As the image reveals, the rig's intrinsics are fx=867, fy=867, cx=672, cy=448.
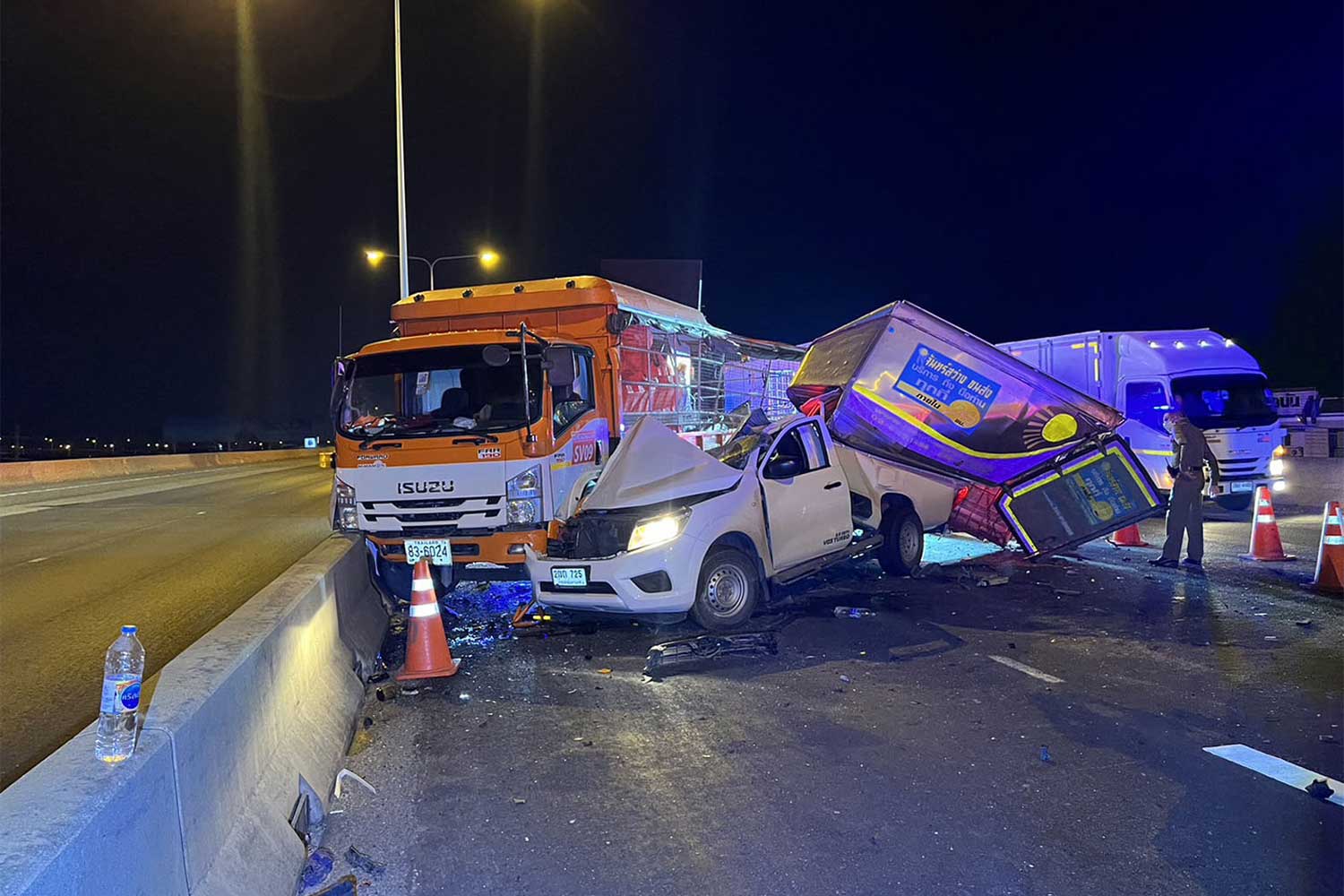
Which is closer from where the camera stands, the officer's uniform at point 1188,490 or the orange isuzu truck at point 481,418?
the orange isuzu truck at point 481,418

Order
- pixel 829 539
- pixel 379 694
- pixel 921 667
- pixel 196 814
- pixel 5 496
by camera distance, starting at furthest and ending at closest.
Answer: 1. pixel 5 496
2. pixel 829 539
3. pixel 921 667
4. pixel 379 694
5. pixel 196 814

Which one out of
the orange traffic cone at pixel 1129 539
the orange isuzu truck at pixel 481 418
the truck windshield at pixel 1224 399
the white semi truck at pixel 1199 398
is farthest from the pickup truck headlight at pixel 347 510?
the truck windshield at pixel 1224 399

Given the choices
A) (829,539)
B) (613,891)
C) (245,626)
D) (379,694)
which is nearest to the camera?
(613,891)

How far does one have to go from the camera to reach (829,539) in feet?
27.7

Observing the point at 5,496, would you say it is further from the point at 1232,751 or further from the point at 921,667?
the point at 1232,751

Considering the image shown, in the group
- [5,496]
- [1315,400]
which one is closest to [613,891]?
[1315,400]

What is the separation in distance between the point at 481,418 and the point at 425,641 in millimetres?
2351

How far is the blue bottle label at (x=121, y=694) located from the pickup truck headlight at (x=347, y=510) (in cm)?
550

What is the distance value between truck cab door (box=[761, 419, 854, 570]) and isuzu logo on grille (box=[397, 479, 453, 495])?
2.79 metres

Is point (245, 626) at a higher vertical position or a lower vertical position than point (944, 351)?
lower

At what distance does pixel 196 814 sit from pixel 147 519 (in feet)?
49.7

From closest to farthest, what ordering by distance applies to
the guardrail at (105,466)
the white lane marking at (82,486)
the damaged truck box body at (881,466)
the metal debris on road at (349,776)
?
the metal debris on road at (349,776), the damaged truck box body at (881,466), the white lane marking at (82,486), the guardrail at (105,466)

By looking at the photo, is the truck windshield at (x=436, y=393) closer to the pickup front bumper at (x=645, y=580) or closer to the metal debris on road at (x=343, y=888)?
the pickup front bumper at (x=645, y=580)

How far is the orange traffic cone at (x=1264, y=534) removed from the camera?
9977 mm
